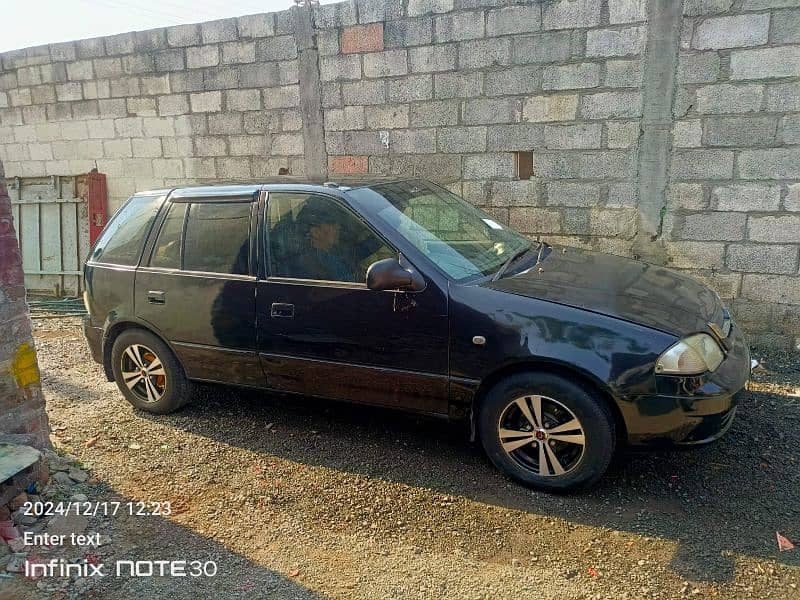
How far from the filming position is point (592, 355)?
297cm

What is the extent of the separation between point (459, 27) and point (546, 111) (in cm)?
118

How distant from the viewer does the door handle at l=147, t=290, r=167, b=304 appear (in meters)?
4.07

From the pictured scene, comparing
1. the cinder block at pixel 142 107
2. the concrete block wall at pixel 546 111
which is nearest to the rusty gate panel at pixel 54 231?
the cinder block at pixel 142 107

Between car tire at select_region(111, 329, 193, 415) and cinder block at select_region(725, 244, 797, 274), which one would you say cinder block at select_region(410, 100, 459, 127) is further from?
car tire at select_region(111, 329, 193, 415)

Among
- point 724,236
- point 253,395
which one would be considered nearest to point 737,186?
point 724,236

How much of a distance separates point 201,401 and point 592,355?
121 inches

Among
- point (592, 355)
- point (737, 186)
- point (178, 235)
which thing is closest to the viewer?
point (592, 355)

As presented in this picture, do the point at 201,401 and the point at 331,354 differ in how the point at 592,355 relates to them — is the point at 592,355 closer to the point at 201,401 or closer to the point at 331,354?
the point at 331,354

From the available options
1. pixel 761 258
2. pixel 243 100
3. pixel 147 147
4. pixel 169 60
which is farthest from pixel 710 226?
pixel 147 147

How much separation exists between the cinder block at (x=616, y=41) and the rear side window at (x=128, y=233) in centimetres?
390

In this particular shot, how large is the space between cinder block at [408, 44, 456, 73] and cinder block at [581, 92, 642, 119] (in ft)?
4.45

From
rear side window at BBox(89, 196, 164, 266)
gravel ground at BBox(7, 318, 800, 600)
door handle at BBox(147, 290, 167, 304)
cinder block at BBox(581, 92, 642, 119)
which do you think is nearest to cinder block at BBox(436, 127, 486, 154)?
cinder block at BBox(581, 92, 642, 119)

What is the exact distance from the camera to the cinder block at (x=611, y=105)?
5203mm

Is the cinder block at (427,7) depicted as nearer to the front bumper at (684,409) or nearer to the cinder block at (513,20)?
the cinder block at (513,20)
